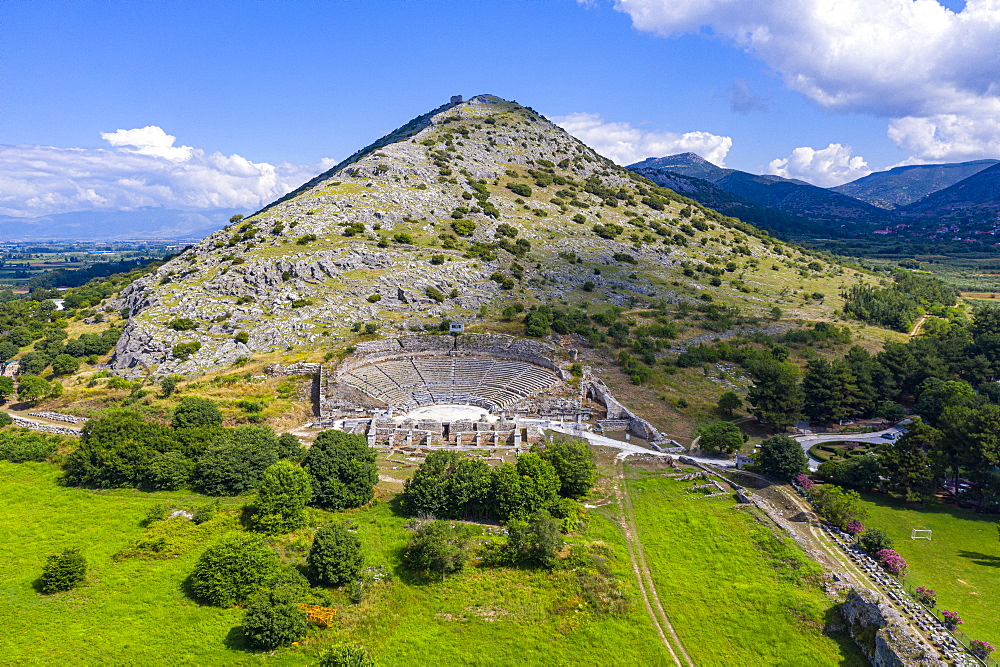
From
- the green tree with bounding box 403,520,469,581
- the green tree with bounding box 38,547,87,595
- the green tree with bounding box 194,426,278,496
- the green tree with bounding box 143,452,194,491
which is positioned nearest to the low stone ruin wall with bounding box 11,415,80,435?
the green tree with bounding box 143,452,194,491

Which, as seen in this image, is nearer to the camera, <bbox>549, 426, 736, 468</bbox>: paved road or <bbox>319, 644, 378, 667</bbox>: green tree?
<bbox>319, 644, 378, 667</bbox>: green tree

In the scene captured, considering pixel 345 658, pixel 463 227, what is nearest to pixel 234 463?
pixel 345 658

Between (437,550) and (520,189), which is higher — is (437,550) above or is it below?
below

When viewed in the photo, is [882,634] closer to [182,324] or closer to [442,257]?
[182,324]

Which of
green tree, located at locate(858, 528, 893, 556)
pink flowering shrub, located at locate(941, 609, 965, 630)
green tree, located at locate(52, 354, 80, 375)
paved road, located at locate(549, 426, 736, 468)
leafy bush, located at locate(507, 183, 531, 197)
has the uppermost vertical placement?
leafy bush, located at locate(507, 183, 531, 197)

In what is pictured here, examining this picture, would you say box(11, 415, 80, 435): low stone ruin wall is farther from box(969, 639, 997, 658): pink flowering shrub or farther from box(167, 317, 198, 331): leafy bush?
box(969, 639, 997, 658): pink flowering shrub

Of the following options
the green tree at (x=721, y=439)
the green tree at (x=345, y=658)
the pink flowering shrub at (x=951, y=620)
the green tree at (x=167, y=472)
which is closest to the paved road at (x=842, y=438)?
the green tree at (x=721, y=439)
